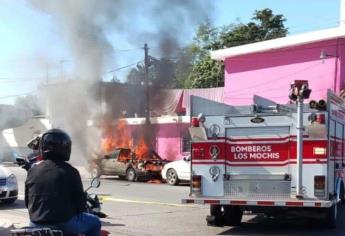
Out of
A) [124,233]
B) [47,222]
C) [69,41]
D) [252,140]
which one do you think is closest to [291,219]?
[252,140]

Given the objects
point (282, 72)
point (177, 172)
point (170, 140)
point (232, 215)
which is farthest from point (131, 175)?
point (232, 215)

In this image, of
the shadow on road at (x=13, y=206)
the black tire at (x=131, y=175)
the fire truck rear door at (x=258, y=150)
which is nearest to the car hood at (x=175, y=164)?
the black tire at (x=131, y=175)

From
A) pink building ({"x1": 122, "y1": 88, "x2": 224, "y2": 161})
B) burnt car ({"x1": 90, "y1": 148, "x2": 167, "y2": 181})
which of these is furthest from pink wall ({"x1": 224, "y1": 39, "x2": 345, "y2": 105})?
burnt car ({"x1": 90, "y1": 148, "x2": 167, "y2": 181})

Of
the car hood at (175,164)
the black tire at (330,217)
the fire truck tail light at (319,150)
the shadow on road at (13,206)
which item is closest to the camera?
the fire truck tail light at (319,150)

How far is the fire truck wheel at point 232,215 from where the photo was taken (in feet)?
35.6

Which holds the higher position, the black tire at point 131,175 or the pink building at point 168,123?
the pink building at point 168,123

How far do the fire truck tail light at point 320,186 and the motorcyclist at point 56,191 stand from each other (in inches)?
226

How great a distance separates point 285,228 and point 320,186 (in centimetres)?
140

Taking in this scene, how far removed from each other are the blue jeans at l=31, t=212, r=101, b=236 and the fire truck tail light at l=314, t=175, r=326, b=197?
5667 millimetres

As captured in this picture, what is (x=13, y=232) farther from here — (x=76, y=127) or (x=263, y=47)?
(x=76, y=127)

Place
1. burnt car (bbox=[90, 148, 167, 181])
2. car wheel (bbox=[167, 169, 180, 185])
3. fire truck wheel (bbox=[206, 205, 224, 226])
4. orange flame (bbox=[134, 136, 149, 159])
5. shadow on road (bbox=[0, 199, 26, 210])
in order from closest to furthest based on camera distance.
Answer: fire truck wheel (bbox=[206, 205, 224, 226]) → shadow on road (bbox=[0, 199, 26, 210]) → car wheel (bbox=[167, 169, 180, 185]) → burnt car (bbox=[90, 148, 167, 181]) → orange flame (bbox=[134, 136, 149, 159])

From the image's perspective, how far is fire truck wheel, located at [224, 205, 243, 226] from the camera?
35.6ft

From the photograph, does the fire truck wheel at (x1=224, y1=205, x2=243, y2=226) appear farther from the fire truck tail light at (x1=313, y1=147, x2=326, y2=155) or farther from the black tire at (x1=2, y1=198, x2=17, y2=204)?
the black tire at (x1=2, y1=198, x2=17, y2=204)

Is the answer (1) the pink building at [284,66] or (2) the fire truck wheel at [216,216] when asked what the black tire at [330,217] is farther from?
(1) the pink building at [284,66]
